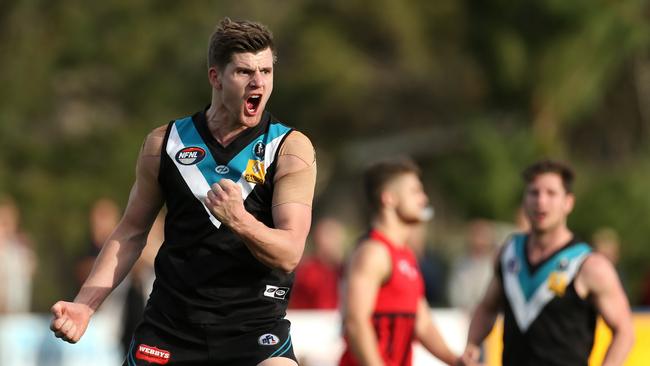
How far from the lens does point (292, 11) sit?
3059 centimetres

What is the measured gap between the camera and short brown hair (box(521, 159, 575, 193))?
335 inches

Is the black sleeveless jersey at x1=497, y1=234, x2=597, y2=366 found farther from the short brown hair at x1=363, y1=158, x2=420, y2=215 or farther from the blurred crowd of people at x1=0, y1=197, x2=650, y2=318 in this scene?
the blurred crowd of people at x1=0, y1=197, x2=650, y2=318

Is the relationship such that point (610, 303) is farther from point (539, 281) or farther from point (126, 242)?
point (126, 242)

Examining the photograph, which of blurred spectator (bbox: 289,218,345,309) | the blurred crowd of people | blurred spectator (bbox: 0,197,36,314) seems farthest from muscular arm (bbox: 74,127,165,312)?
blurred spectator (bbox: 0,197,36,314)

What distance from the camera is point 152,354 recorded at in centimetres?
614

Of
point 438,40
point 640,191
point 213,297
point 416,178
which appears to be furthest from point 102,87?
point 213,297

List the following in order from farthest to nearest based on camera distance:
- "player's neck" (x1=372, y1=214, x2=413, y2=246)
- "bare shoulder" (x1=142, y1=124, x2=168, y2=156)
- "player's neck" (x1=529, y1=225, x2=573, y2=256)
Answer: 1. "player's neck" (x1=372, y1=214, x2=413, y2=246)
2. "player's neck" (x1=529, y1=225, x2=573, y2=256)
3. "bare shoulder" (x1=142, y1=124, x2=168, y2=156)

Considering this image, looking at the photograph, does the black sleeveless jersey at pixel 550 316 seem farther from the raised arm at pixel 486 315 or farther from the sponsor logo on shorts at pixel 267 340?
the sponsor logo on shorts at pixel 267 340

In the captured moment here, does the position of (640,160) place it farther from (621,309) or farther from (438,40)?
(621,309)

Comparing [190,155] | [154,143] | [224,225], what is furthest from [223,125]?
[224,225]

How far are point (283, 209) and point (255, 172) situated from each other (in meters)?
0.24

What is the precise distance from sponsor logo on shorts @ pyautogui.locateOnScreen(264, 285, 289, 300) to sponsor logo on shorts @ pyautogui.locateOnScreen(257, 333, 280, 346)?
18 cm

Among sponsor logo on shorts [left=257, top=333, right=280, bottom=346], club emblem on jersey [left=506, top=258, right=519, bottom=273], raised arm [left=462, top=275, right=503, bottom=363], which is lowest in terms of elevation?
sponsor logo on shorts [left=257, top=333, right=280, bottom=346]

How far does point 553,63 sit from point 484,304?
59.2 ft
